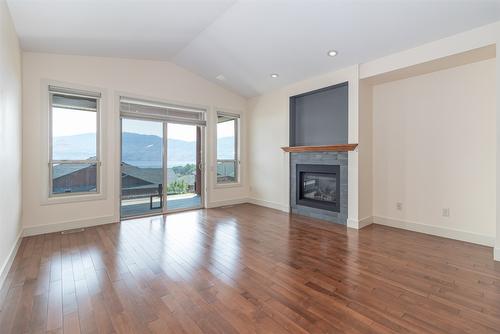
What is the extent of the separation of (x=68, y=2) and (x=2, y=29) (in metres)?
0.70

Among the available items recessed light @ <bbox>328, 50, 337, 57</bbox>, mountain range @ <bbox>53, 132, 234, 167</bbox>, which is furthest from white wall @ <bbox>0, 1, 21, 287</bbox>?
recessed light @ <bbox>328, 50, 337, 57</bbox>

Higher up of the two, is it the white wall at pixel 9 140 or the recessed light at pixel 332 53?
the recessed light at pixel 332 53

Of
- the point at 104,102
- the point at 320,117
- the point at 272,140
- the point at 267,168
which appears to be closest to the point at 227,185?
the point at 267,168

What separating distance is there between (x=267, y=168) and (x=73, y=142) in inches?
155

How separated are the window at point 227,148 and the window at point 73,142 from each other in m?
2.60

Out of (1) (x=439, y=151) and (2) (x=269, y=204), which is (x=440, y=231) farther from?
(2) (x=269, y=204)

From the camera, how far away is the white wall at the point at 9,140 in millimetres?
2365

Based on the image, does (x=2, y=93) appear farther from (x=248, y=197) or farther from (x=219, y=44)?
(x=248, y=197)

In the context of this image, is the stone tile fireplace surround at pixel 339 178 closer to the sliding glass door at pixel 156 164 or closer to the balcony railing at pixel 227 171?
the balcony railing at pixel 227 171

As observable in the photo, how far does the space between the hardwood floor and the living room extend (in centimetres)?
2

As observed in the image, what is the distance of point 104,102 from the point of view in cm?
430

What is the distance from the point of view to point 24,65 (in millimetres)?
3590

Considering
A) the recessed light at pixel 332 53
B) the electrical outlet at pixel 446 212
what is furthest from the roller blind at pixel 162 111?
the electrical outlet at pixel 446 212

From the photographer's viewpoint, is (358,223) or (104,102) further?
(104,102)
